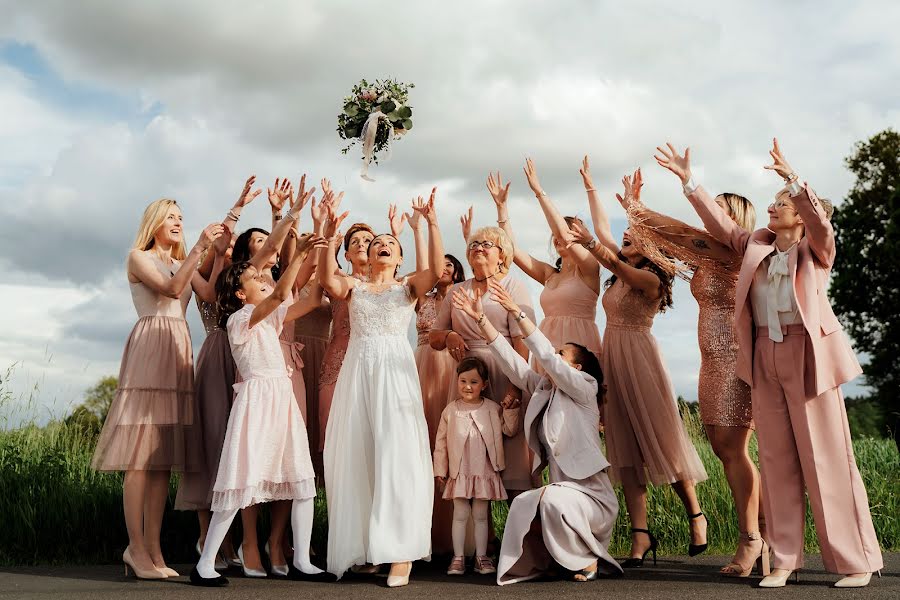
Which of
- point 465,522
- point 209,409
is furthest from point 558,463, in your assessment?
point 209,409

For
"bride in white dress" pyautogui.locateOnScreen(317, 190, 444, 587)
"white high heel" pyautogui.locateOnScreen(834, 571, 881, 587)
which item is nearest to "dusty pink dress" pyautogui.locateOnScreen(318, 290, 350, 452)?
"bride in white dress" pyautogui.locateOnScreen(317, 190, 444, 587)

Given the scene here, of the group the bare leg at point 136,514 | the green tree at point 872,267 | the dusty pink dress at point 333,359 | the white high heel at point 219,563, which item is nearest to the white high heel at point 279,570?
the white high heel at point 219,563

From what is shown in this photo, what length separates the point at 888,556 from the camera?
7.71m

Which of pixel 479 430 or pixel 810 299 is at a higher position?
pixel 810 299

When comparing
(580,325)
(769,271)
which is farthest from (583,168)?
(769,271)

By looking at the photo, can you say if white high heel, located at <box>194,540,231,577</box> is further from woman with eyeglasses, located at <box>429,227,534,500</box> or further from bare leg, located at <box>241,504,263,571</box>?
woman with eyeglasses, located at <box>429,227,534,500</box>

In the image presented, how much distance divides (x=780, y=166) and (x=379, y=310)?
9.34 feet

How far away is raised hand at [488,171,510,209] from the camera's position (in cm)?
770

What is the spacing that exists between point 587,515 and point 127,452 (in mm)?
3249

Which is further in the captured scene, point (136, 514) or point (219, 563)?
point (219, 563)

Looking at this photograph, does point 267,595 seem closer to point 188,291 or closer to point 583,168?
point 188,291

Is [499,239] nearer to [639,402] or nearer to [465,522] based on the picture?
[639,402]

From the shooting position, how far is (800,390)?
587 cm

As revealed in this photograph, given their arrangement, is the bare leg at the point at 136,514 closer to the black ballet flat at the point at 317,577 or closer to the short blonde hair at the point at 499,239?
the black ballet flat at the point at 317,577
